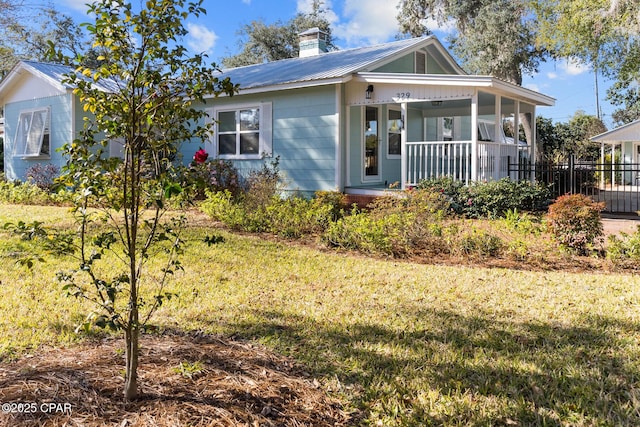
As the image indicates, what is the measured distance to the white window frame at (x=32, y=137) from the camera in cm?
1633

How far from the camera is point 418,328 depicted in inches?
170

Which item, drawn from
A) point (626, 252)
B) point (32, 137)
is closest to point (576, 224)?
point (626, 252)

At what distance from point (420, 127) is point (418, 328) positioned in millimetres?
12126

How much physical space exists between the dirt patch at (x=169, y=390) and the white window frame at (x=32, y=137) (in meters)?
14.9

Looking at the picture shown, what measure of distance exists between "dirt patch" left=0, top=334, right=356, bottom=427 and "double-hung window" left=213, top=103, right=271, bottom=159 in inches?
414

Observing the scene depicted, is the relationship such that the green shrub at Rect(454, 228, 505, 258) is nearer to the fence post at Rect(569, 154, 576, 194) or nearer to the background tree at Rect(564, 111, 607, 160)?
the fence post at Rect(569, 154, 576, 194)

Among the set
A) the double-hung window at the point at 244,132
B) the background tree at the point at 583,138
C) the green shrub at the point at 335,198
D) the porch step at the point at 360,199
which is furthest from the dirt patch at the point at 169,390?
the background tree at the point at 583,138

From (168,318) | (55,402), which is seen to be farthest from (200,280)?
(55,402)

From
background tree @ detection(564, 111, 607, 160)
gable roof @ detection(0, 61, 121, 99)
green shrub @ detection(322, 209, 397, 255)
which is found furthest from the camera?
background tree @ detection(564, 111, 607, 160)

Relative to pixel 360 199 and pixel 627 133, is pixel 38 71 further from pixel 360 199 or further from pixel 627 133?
pixel 627 133

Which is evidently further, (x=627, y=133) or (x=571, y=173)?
(x=627, y=133)

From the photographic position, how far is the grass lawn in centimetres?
307

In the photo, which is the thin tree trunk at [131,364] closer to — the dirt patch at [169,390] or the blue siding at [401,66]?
the dirt patch at [169,390]

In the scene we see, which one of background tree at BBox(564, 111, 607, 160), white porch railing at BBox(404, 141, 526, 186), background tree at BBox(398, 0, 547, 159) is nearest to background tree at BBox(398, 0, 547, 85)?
background tree at BBox(398, 0, 547, 159)
